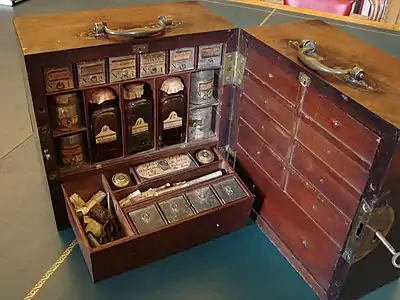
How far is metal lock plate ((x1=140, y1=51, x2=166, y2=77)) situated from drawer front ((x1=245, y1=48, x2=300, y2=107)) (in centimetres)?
19

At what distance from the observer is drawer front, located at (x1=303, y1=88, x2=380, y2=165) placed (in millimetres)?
727

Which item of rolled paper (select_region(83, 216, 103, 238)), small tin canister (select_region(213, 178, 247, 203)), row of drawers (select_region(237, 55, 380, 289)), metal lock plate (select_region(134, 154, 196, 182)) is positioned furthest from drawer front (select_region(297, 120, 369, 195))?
rolled paper (select_region(83, 216, 103, 238))

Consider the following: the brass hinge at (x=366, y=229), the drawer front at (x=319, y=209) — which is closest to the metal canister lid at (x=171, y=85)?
the drawer front at (x=319, y=209)

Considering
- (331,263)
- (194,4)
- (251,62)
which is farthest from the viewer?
(194,4)

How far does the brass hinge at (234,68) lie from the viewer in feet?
3.31

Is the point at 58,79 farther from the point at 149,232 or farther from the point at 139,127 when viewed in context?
the point at 149,232

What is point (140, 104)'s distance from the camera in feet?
3.24

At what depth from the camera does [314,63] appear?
0.80 m

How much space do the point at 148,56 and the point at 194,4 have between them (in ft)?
0.84

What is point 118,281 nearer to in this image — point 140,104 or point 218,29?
point 140,104

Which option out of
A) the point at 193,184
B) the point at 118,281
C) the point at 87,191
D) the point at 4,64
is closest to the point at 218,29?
the point at 193,184

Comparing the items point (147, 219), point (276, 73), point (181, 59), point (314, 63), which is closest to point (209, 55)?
point (181, 59)

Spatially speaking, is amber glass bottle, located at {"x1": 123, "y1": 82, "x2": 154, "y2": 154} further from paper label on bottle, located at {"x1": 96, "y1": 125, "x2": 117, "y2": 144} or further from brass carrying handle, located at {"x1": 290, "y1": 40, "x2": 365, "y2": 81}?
brass carrying handle, located at {"x1": 290, "y1": 40, "x2": 365, "y2": 81}

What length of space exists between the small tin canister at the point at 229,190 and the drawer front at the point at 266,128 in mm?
131
